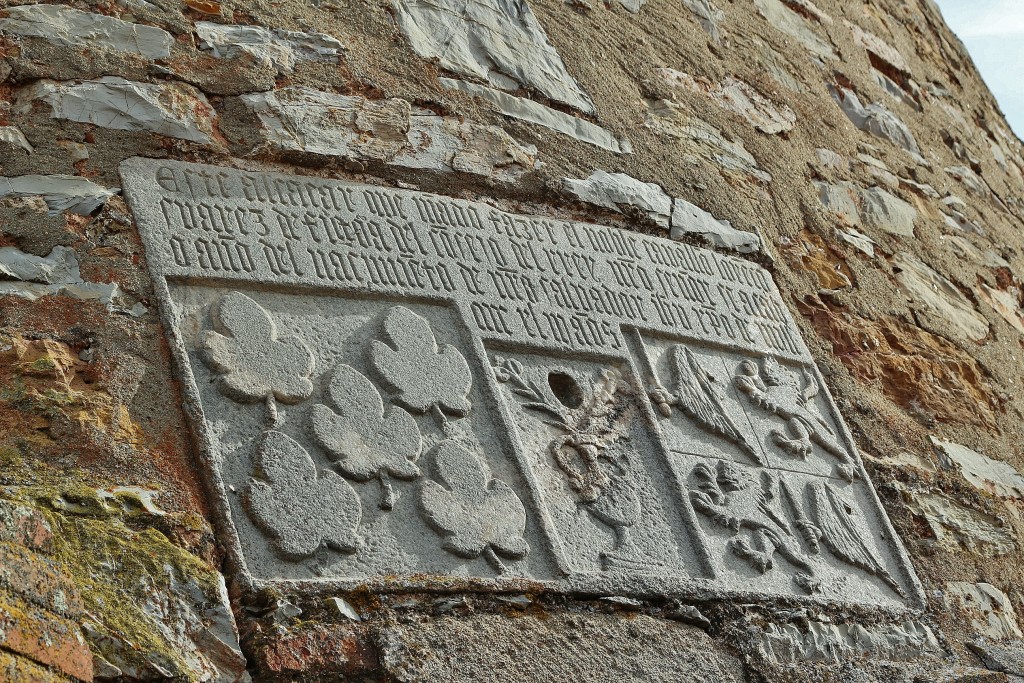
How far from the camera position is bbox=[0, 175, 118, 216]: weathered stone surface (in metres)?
2.32

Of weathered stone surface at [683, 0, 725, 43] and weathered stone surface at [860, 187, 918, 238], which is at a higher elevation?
weathered stone surface at [683, 0, 725, 43]

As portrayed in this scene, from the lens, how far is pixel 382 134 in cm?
285

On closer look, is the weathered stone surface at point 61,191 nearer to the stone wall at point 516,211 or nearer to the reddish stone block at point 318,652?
the stone wall at point 516,211

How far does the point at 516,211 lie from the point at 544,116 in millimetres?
383

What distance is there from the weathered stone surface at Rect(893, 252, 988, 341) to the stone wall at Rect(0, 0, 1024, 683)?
1 centimetres

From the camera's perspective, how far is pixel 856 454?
3.06 metres

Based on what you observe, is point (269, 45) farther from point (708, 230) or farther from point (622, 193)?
point (708, 230)

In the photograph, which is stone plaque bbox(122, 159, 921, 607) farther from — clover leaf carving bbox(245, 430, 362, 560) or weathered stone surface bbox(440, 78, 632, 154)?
weathered stone surface bbox(440, 78, 632, 154)

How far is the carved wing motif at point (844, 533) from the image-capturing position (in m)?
2.80

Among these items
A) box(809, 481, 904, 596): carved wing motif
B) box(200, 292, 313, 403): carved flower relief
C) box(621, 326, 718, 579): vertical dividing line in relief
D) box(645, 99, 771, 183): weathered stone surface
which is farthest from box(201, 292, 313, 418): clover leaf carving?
box(645, 99, 771, 183): weathered stone surface

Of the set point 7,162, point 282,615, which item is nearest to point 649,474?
point 282,615

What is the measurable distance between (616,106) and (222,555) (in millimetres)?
1910

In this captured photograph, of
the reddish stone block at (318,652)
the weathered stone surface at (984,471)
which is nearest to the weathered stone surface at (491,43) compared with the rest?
the weathered stone surface at (984,471)

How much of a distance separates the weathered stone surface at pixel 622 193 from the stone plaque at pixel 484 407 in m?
0.09
